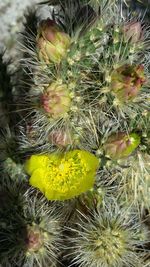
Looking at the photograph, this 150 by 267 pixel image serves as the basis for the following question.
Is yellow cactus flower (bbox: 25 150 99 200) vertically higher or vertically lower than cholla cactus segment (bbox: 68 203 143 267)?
higher

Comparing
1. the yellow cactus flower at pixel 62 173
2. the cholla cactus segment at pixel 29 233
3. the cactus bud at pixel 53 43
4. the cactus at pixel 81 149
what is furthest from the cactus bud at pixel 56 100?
the cholla cactus segment at pixel 29 233

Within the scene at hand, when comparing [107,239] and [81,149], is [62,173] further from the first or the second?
[107,239]

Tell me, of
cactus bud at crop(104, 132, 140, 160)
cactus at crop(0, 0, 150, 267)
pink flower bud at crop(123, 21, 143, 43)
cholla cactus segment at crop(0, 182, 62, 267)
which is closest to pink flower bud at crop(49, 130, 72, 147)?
cactus at crop(0, 0, 150, 267)

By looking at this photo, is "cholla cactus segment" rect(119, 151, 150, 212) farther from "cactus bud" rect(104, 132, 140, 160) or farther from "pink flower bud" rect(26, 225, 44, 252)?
"pink flower bud" rect(26, 225, 44, 252)

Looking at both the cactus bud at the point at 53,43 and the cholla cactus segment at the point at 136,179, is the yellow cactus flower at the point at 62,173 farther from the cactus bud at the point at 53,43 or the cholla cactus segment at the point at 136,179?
the cactus bud at the point at 53,43

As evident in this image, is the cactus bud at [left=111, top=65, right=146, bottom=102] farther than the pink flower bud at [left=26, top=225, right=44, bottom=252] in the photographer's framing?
No

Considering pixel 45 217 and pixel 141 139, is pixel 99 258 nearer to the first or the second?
pixel 45 217

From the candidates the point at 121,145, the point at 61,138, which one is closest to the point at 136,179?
the point at 121,145

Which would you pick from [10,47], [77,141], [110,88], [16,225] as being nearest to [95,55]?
[110,88]
